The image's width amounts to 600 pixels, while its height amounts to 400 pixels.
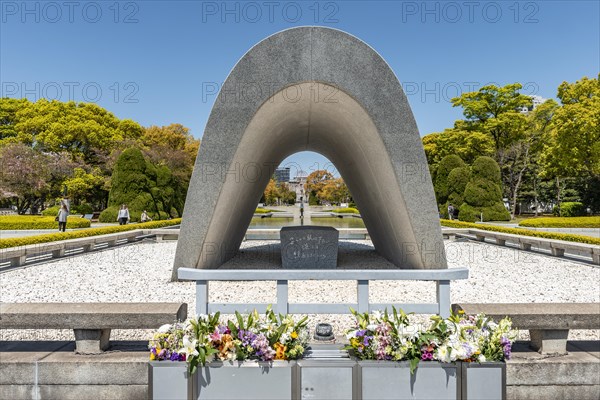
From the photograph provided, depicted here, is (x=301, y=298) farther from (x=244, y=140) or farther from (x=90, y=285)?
(x=90, y=285)

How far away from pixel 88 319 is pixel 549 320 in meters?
3.95

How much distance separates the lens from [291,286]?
25.2 ft

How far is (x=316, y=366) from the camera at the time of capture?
9.50ft

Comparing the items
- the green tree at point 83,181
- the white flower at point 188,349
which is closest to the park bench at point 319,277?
the white flower at point 188,349

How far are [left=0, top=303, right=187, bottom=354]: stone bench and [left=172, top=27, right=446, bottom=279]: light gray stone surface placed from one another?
321 cm

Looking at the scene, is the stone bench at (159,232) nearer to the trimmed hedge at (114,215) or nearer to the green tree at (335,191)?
the trimmed hedge at (114,215)

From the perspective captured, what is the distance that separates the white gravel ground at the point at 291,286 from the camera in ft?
21.5

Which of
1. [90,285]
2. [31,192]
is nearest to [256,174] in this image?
[90,285]

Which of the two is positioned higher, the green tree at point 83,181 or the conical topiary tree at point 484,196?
the green tree at point 83,181

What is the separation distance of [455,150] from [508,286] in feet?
102

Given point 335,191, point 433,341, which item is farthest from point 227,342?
point 335,191

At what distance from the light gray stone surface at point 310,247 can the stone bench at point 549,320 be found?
5164 mm

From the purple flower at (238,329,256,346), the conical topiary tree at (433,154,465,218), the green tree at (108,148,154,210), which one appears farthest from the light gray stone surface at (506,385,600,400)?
the conical topiary tree at (433,154,465,218)

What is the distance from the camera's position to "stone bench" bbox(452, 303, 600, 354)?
3.30 meters
